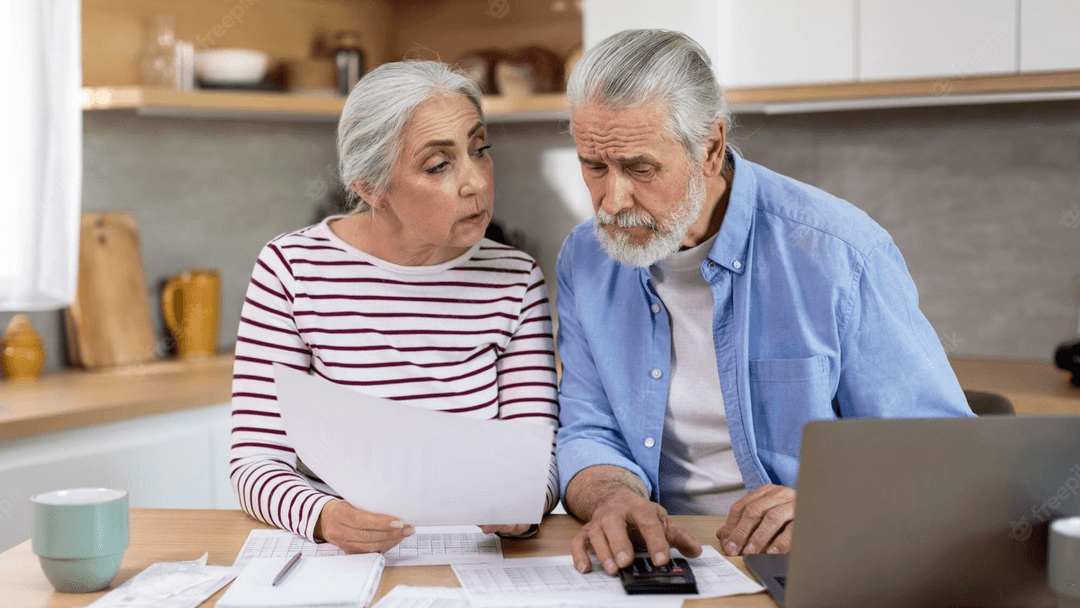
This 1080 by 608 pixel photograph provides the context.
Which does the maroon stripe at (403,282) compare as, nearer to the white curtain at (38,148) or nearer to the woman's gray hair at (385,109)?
the woman's gray hair at (385,109)

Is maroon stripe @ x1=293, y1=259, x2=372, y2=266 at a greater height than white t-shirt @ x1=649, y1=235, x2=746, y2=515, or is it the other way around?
maroon stripe @ x1=293, y1=259, x2=372, y2=266

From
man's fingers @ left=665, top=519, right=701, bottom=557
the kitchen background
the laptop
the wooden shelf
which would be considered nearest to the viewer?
the laptop

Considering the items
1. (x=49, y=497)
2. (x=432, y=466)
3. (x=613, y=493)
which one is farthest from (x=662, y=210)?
(x=49, y=497)

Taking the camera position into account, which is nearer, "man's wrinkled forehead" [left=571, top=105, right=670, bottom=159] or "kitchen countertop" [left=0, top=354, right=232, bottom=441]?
"man's wrinkled forehead" [left=571, top=105, right=670, bottom=159]

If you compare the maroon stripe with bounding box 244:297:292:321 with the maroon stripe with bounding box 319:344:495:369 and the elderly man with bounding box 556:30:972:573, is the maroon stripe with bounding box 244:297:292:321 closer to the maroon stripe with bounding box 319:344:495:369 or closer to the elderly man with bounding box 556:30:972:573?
the maroon stripe with bounding box 319:344:495:369

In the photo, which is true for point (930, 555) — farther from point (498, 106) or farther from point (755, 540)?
point (498, 106)

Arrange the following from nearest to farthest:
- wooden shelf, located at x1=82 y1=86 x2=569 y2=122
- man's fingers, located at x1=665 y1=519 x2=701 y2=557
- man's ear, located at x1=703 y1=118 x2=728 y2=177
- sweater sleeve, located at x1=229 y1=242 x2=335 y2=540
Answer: man's fingers, located at x1=665 y1=519 x2=701 y2=557, sweater sleeve, located at x1=229 y1=242 x2=335 y2=540, man's ear, located at x1=703 y1=118 x2=728 y2=177, wooden shelf, located at x1=82 y1=86 x2=569 y2=122

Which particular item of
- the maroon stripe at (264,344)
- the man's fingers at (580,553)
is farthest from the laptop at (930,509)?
the maroon stripe at (264,344)

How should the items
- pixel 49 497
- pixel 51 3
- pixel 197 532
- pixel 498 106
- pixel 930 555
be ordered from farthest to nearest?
1. pixel 498 106
2. pixel 51 3
3. pixel 197 532
4. pixel 49 497
5. pixel 930 555

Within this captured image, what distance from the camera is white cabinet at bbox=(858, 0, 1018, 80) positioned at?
2443 millimetres

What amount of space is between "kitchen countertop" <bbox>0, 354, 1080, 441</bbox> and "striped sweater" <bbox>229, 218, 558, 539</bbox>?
787 mm

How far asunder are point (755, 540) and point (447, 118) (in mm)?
Result: 744

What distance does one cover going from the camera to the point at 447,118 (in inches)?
59.0

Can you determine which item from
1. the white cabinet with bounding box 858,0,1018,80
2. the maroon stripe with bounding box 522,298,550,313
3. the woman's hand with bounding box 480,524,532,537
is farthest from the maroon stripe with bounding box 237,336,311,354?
the white cabinet with bounding box 858,0,1018,80
